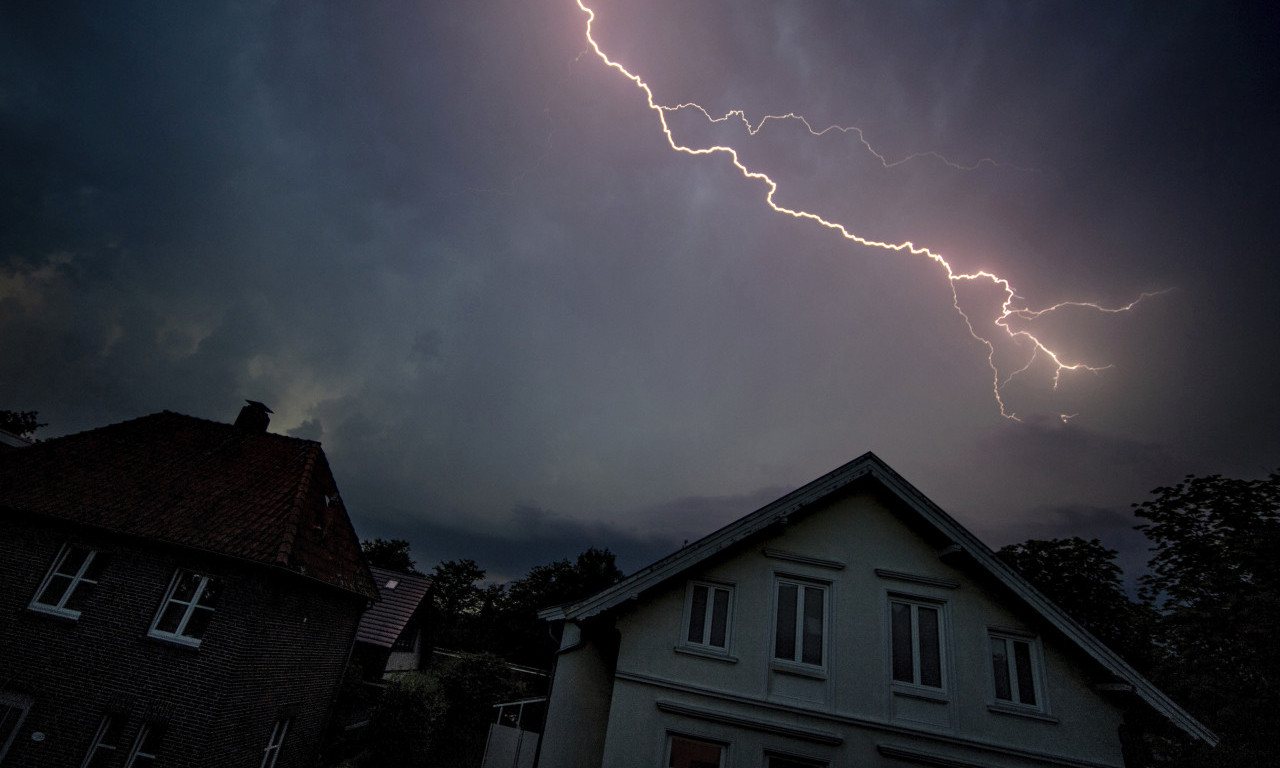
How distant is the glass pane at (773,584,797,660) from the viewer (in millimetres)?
10156

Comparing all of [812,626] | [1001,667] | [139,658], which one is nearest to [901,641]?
[812,626]

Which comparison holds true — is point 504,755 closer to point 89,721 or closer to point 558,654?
point 558,654

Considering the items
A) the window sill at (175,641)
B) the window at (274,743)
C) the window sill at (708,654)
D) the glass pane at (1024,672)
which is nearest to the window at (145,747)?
the window sill at (175,641)

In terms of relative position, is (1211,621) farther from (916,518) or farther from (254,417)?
(254,417)

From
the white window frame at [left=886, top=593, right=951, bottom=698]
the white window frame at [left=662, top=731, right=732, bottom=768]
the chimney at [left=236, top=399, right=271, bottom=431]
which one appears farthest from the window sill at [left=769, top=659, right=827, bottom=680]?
the chimney at [left=236, top=399, right=271, bottom=431]

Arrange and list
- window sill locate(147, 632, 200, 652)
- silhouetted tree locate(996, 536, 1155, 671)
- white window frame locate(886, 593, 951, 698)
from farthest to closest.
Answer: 1. silhouetted tree locate(996, 536, 1155, 671)
2. window sill locate(147, 632, 200, 652)
3. white window frame locate(886, 593, 951, 698)

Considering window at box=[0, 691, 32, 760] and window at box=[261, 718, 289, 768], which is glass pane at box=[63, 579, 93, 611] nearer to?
window at box=[0, 691, 32, 760]

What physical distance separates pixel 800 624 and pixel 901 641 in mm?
2106

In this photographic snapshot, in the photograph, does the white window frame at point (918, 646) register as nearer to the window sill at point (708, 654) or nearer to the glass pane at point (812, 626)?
the glass pane at point (812, 626)

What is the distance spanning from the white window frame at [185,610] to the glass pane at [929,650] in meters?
17.5

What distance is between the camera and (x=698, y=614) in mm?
10422

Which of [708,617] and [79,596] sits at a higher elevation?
[708,617]

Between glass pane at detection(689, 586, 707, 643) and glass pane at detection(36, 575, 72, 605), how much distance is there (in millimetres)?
16996

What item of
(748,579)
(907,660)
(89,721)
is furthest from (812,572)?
(89,721)
